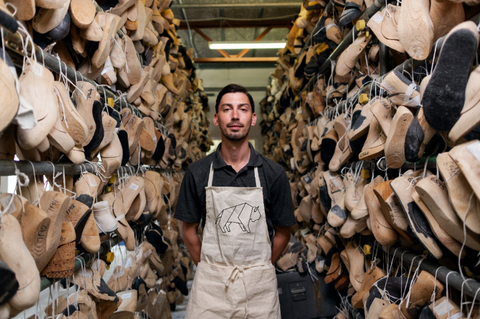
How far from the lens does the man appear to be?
1.42 metres

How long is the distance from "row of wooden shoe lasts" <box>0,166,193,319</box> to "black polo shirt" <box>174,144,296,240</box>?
27 centimetres

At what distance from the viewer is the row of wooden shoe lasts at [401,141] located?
83cm

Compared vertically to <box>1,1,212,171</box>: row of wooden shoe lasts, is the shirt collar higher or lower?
lower

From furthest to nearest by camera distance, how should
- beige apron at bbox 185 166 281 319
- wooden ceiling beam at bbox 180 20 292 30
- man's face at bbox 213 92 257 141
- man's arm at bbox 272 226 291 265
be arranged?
1. wooden ceiling beam at bbox 180 20 292 30
2. man's arm at bbox 272 226 291 265
3. man's face at bbox 213 92 257 141
4. beige apron at bbox 185 166 281 319

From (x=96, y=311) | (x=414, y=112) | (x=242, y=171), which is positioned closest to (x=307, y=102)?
(x=242, y=171)

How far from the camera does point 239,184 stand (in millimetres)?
1539

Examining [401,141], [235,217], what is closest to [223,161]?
[235,217]

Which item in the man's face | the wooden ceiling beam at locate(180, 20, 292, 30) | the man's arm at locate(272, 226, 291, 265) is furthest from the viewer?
the wooden ceiling beam at locate(180, 20, 292, 30)

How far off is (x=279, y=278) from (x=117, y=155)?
121 centimetres

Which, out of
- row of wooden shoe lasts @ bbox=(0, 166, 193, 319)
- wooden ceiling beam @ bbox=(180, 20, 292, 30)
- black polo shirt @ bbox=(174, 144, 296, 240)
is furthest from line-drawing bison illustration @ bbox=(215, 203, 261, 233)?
wooden ceiling beam @ bbox=(180, 20, 292, 30)

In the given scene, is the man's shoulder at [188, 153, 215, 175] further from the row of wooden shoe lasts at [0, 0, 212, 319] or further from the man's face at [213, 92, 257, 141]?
the row of wooden shoe lasts at [0, 0, 212, 319]

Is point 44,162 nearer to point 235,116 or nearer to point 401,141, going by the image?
point 235,116

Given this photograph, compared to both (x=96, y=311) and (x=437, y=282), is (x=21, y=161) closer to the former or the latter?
(x=96, y=311)

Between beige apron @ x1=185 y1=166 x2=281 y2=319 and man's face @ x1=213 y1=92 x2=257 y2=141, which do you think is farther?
man's face @ x1=213 y1=92 x2=257 y2=141
